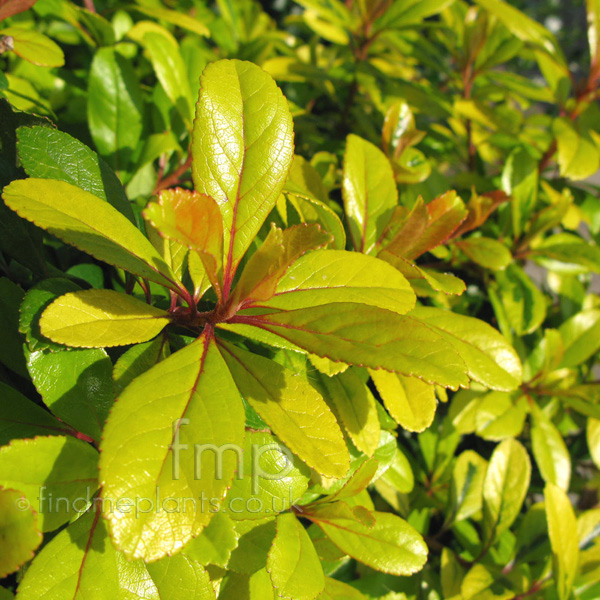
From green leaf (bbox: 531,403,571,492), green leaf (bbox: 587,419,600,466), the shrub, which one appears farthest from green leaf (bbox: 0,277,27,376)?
green leaf (bbox: 587,419,600,466)

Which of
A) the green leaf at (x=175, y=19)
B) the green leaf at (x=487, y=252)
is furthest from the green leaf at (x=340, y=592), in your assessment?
the green leaf at (x=175, y=19)

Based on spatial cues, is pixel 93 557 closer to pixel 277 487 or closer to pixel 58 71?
pixel 277 487

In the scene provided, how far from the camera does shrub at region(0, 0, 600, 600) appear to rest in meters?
0.56

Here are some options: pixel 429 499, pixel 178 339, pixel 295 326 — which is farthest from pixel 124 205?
pixel 429 499

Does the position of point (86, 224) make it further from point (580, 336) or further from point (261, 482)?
point (580, 336)

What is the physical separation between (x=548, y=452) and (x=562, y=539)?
9.0 inches

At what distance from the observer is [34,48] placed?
0.97 metres

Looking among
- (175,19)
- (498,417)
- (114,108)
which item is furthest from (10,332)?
(498,417)

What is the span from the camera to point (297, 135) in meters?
1.56

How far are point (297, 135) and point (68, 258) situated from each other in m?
0.84

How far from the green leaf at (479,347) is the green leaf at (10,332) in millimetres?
606

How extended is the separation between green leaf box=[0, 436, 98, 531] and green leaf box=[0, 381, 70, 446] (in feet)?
0.24

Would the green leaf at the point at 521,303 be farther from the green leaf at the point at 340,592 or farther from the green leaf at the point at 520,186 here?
the green leaf at the point at 340,592

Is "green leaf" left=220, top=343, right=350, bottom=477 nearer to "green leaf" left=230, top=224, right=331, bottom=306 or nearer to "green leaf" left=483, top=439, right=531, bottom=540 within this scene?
"green leaf" left=230, top=224, right=331, bottom=306
